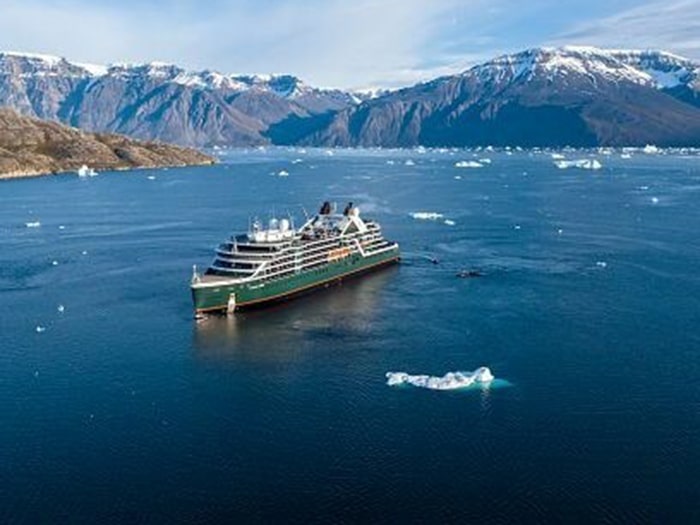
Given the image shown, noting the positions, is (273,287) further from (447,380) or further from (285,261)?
(447,380)

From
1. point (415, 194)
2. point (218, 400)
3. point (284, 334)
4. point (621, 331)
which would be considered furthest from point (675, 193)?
point (218, 400)

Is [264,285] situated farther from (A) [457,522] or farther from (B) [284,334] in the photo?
(A) [457,522]

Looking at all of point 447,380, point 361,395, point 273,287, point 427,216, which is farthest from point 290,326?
point 427,216

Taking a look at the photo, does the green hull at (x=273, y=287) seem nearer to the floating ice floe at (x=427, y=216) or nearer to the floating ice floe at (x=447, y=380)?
the floating ice floe at (x=447, y=380)

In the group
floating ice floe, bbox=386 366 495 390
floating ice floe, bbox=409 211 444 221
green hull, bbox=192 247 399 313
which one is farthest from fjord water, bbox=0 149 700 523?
floating ice floe, bbox=409 211 444 221

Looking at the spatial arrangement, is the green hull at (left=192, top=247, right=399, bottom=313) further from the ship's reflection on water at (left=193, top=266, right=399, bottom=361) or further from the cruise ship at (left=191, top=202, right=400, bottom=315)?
the ship's reflection on water at (left=193, top=266, right=399, bottom=361)
